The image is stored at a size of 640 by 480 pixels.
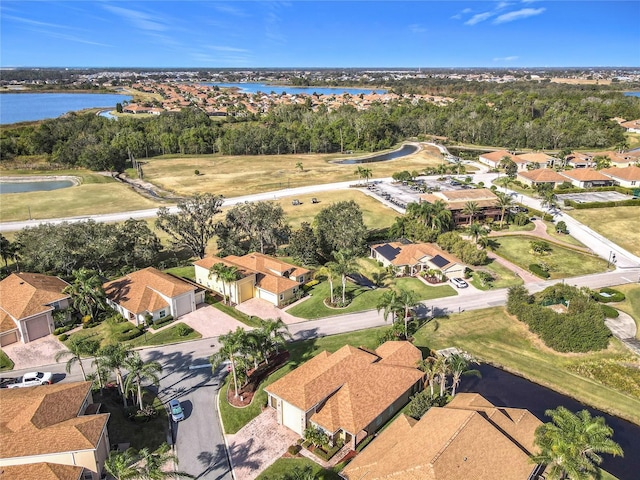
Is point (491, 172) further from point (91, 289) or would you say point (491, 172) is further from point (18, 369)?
point (18, 369)

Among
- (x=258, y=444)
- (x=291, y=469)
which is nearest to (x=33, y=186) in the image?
(x=258, y=444)

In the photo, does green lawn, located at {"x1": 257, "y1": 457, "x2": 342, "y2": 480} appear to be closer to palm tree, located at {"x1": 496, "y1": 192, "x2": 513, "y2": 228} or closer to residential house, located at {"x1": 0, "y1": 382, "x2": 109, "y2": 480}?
residential house, located at {"x1": 0, "y1": 382, "x2": 109, "y2": 480}

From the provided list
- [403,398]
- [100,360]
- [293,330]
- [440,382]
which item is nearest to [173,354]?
[100,360]

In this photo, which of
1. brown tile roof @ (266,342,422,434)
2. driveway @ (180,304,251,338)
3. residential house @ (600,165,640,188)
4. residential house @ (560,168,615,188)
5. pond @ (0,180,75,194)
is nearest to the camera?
brown tile roof @ (266,342,422,434)

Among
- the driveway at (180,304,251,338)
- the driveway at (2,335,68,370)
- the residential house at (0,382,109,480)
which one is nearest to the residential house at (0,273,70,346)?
the driveway at (2,335,68,370)

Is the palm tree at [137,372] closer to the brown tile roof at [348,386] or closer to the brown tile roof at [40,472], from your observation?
the brown tile roof at [40,472]
